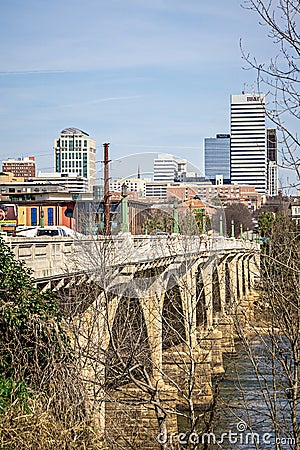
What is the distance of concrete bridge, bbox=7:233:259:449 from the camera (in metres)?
13.3

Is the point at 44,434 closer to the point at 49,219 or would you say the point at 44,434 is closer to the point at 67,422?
the point at 67,422

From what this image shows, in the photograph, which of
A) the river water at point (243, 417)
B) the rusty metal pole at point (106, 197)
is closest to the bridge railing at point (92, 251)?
the rusty metal pole at point (106, 197)

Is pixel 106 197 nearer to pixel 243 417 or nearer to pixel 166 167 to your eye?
pixel 166 167

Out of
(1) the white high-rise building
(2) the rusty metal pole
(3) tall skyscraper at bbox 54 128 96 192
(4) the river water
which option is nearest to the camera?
(4) the river water

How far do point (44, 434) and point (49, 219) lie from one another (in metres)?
36.7

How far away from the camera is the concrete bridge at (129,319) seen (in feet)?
43.6

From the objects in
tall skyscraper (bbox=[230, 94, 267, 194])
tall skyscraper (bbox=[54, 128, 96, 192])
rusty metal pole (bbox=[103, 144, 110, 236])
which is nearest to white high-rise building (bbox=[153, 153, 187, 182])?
rusty metal pole (bbox=[103, 144, 110, 236])

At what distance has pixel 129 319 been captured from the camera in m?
25.2

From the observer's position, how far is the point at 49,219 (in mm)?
46438

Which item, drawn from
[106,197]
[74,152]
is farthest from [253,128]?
[74,152]

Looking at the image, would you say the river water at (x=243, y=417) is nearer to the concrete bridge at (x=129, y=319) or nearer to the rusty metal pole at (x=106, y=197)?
the concrete bridge at (x=129, y=319)

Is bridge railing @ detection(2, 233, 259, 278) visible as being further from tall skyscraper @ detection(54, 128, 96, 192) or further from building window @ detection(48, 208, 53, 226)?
tall skyscraper @ detection(54, 128, 96, 192)

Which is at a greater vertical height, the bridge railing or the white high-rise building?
the white high-rise building

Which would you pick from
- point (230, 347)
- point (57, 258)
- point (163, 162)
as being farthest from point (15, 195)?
point (57, 258)
